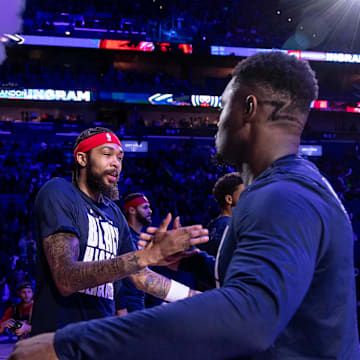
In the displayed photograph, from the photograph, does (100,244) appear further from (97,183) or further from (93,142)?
(93,142)

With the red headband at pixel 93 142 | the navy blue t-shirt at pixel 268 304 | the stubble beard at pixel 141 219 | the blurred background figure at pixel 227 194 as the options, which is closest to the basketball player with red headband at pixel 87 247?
the red headband at pixel 93 142

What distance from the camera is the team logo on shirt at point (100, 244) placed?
8.68 ft

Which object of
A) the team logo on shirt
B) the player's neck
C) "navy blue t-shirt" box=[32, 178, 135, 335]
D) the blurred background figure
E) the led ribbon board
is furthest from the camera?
the led ribbon board

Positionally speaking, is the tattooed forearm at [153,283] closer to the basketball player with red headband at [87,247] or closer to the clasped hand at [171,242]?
the basketball player with red headband at [87,247]

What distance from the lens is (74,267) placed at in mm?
2312

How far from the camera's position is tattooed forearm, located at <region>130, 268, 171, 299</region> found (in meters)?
2.69

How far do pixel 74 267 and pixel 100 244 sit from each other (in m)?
0.41

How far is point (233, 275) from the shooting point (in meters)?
1.03

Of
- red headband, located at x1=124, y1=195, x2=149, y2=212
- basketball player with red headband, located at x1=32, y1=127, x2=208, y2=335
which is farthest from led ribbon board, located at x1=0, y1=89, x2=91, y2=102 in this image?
basketball player with red headband, located at x1=32, y1=127, x2=208, y2=335

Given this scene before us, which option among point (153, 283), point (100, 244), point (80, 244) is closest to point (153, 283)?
point (153, 283)

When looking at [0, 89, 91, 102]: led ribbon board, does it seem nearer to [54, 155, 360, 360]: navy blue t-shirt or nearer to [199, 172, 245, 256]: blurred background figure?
[199, 172, 245, 256]: blurred background figure

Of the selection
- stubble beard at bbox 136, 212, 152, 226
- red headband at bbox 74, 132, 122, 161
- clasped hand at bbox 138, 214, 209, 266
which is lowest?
stubble beard at bbox 136, 212, 152, 226

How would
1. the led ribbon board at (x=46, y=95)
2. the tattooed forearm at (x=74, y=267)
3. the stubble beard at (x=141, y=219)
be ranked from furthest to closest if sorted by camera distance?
the led ribbon board at (x=46, y=95), the stubble beard at (x=141, y=219), the tattooed forearm at (x=74, y=267)

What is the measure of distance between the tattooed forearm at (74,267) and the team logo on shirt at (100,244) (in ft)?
0.69
